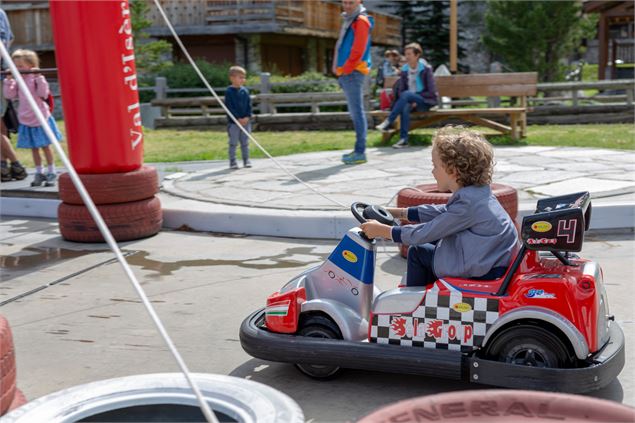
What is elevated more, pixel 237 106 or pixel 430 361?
pixel 237 106

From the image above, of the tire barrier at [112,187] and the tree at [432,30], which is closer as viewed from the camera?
the tire barrier at [112,187]

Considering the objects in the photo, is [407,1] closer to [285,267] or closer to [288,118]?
[288,118]

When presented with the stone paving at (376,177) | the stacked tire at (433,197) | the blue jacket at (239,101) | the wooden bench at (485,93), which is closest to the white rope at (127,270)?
the stacked tire at (433,197)

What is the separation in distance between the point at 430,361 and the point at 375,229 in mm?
690

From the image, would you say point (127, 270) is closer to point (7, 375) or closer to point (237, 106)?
point (7, 375)

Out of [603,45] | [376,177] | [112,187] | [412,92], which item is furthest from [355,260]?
[603,45]

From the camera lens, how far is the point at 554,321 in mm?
3342

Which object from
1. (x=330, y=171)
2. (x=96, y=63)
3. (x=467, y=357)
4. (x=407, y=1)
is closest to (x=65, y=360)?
(x=467, y=357)

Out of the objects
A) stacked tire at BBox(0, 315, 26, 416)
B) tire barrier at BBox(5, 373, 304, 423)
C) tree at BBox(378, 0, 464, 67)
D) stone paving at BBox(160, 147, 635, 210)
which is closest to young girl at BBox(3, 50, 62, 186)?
stone paving at BBox(160, 147, 635, 210)

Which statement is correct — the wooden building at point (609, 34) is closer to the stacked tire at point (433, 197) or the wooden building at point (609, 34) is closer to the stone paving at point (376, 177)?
the stone paving at point (376, 177)

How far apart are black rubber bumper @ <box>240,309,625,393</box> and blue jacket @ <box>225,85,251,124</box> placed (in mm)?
6598

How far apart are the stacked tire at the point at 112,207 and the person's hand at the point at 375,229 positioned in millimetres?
3623

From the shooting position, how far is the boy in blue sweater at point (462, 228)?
3.66 m

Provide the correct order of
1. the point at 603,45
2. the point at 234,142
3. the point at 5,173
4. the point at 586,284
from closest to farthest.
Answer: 1. the point at 586,284
2. the point at 5,173
3. the point at 234,142
4. the point at 603,45
